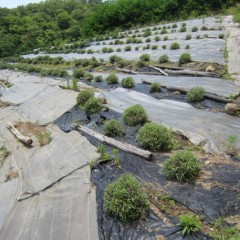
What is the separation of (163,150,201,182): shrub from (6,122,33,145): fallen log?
469 cm

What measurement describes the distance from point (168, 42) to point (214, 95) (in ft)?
37.0

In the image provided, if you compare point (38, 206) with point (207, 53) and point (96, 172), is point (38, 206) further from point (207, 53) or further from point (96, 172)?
point (207, 53)

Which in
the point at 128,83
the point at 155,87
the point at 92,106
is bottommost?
the point at 128,83

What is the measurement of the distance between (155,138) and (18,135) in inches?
184

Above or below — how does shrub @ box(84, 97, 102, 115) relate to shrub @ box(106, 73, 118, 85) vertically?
above

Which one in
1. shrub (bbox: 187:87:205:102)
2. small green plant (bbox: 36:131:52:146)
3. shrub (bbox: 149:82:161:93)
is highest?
shrub (bbox: 187:87:205:102)

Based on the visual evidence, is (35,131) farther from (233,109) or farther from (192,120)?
(233,109)

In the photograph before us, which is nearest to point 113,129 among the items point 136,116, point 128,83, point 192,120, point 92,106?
point 136,116

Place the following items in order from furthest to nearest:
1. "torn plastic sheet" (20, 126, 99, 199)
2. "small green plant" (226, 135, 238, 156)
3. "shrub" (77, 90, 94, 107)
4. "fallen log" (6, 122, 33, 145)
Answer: "shrub" (77, 90, 94, 107)
"fallen log" (6, 122, 33, 145)
"torn plastic sheet" (20, 126, 99, 199)
"small green plant" (226, 135, 238, 156)

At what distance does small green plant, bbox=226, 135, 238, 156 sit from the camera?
259 inches

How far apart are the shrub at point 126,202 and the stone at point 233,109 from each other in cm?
417

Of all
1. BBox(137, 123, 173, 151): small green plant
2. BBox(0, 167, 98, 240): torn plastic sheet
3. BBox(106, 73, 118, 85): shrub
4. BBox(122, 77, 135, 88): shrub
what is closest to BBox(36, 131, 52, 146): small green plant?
BBox(0, 167, 98, 240): torn plastic sheet

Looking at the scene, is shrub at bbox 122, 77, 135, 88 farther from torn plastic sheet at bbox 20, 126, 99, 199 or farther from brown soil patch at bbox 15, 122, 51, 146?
torn plastic sheet at bbox 20, 126, 99, 199

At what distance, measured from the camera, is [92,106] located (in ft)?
33.3
